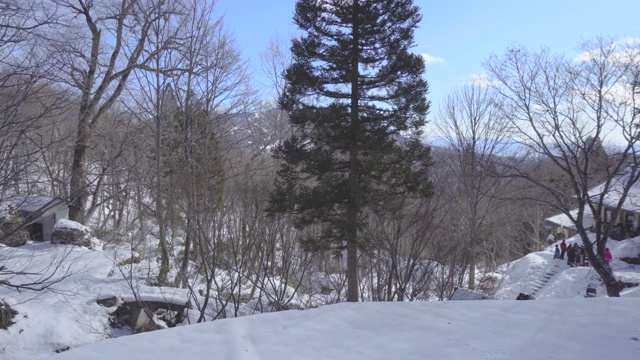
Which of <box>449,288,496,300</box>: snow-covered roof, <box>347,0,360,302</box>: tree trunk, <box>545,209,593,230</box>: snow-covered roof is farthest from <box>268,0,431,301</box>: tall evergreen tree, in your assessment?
<box>545,209,593,230</box>: snow-covered roof

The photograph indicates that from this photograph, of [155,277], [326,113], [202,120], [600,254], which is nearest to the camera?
[326,113]

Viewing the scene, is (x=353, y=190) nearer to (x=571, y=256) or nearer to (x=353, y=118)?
(x=353, y=118)

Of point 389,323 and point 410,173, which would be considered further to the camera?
point 410,173

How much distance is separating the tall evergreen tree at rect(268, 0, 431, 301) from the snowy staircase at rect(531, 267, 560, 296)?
52.2 ft

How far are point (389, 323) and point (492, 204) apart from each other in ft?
84.0

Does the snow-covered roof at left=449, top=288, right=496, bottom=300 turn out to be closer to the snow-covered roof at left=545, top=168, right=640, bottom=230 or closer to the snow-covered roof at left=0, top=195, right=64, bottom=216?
the snow-covered roof at left=0, top=195, right=64, bottom=216

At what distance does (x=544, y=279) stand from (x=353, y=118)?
19078 mm

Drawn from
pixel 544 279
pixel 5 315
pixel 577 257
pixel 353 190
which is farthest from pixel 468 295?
pixel 577 257

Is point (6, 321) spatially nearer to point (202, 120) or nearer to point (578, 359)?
point (202, 120)

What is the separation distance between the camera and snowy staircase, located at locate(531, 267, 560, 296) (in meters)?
26.0

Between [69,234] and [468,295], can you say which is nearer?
[468,295]

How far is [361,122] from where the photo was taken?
1411cm

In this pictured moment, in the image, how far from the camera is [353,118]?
46.0ft

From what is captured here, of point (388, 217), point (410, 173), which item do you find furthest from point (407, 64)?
point (388, 217)
